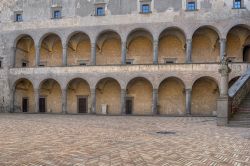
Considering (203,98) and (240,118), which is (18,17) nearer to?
(203,98)

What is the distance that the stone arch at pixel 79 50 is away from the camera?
29312 mm

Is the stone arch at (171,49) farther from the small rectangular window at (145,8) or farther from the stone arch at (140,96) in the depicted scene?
the stone arch at (140,96)

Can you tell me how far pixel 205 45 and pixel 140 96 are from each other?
8.10m

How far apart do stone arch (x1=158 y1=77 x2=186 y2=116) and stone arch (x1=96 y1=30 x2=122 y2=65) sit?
5.53 metres

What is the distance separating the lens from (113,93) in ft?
93.9

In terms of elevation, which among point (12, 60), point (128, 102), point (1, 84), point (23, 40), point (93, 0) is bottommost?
point (128, 102)

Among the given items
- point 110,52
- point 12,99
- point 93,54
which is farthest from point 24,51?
point 110,52

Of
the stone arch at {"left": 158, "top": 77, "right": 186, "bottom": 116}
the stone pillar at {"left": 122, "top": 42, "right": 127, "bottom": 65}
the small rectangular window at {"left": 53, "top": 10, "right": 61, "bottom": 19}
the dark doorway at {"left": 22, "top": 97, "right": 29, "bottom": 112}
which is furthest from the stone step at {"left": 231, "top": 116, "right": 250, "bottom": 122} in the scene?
the dark doorway at {"left": 22, "top": 97, "right": 29, "bottom": 112}

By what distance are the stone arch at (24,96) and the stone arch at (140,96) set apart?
10.9 m

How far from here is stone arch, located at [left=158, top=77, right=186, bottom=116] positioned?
27.2 metres

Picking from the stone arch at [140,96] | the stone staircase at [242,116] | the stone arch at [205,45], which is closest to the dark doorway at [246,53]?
the stone arch at [205,45]

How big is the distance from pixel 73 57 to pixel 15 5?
26.8 feet

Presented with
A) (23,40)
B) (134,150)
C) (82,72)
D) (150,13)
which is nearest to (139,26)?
(150,13)

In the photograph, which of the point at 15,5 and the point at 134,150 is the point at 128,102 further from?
the point at 134,150
